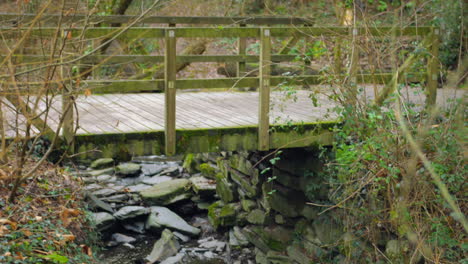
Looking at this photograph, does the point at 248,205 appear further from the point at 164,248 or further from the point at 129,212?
the point at 129,212

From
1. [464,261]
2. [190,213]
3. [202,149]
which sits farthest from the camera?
[190,213]

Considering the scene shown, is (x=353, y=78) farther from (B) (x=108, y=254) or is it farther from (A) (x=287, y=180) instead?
(B) (x=108, y=254)

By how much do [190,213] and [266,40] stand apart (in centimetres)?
507

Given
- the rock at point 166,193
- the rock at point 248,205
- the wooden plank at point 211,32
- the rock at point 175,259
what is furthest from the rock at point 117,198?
the wooden plank at point 211,32

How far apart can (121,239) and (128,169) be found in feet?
9.08

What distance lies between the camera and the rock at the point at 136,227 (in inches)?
376

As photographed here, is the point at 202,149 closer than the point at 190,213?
Yes

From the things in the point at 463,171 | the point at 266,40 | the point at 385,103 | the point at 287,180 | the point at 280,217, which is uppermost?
the point at 266,40

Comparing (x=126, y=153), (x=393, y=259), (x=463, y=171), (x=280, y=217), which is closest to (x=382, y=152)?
(x=463, y=171)

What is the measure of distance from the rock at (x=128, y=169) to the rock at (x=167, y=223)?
205cm

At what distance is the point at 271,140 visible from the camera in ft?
21.2

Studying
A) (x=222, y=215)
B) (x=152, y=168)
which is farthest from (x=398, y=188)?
(x=152, y=168)

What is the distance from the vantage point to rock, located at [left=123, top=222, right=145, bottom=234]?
376 inches

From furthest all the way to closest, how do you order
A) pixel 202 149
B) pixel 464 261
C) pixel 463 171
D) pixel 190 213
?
pixel 190 213 → pixel 202 149 → pixel 463 171 → pixel 464 261
